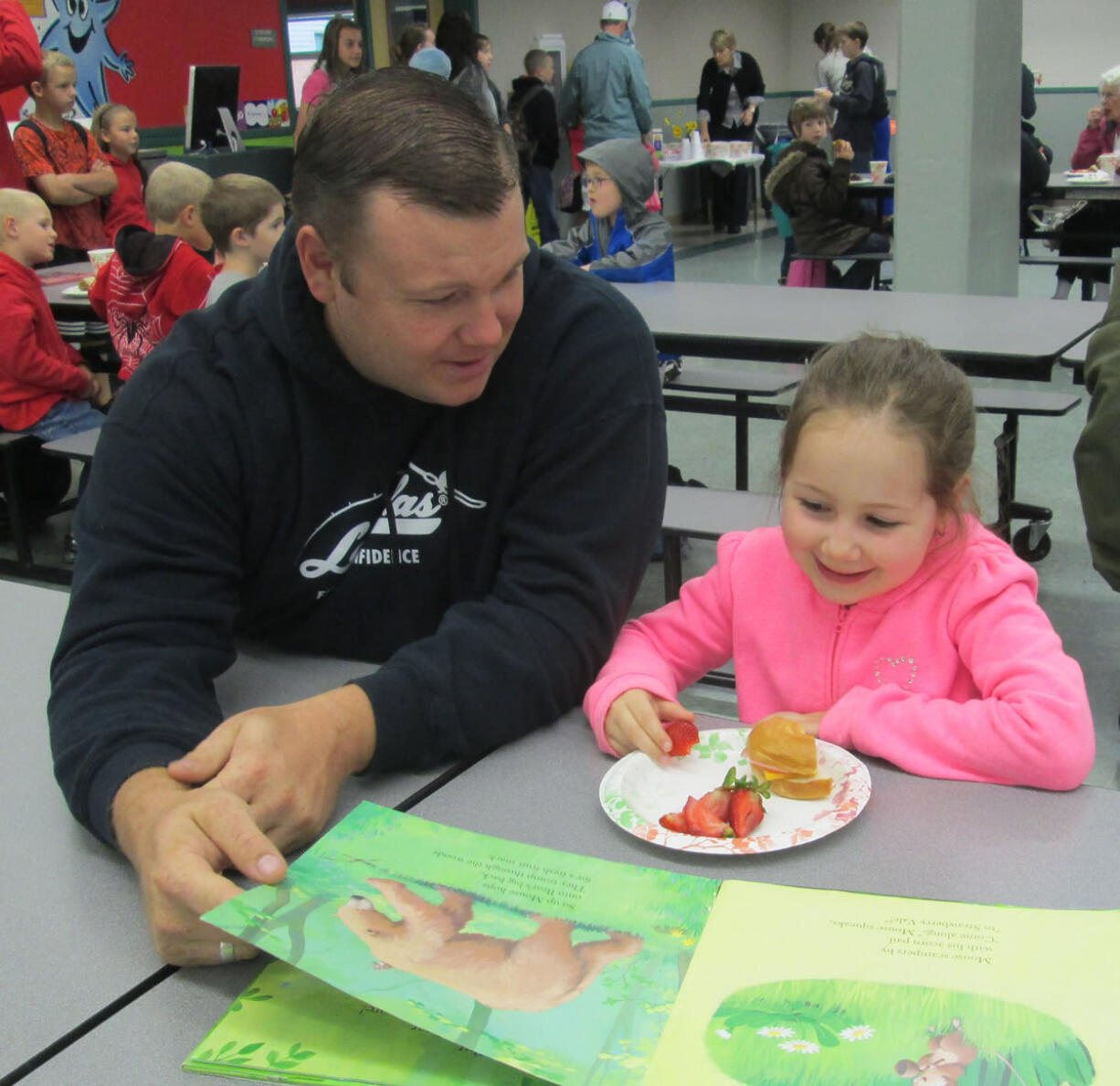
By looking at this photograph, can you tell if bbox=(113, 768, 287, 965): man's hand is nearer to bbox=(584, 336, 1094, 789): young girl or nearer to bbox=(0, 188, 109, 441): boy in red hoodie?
bbox=(584, 336, 1094, 789): young girl

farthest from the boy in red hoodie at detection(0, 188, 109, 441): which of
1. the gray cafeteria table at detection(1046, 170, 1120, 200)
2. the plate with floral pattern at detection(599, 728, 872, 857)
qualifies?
the gray cafeteria table at detection(1046, 170, 1120, 200)

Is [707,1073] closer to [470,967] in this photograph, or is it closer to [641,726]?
[470,967]

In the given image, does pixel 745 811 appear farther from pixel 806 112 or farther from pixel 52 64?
pixel 806 112

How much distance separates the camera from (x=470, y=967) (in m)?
0.77

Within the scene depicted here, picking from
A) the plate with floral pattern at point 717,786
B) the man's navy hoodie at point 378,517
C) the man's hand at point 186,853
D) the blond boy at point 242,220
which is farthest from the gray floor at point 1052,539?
the blond boy at point 242,220

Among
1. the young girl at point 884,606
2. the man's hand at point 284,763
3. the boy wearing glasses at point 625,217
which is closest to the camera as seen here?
the man's hand at point 284,763

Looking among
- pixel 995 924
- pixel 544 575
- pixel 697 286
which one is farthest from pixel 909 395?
pixel 697 286

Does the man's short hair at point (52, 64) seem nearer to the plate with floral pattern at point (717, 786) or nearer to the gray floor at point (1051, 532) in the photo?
the gray floor at point (1051, 532)

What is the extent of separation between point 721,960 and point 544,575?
497 millimetres

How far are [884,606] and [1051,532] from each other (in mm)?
2764

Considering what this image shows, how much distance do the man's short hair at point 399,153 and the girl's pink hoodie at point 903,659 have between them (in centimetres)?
47

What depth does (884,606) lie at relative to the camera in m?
1.21

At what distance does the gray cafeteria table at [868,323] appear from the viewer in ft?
9.18

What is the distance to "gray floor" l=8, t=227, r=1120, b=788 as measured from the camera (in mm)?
2598
